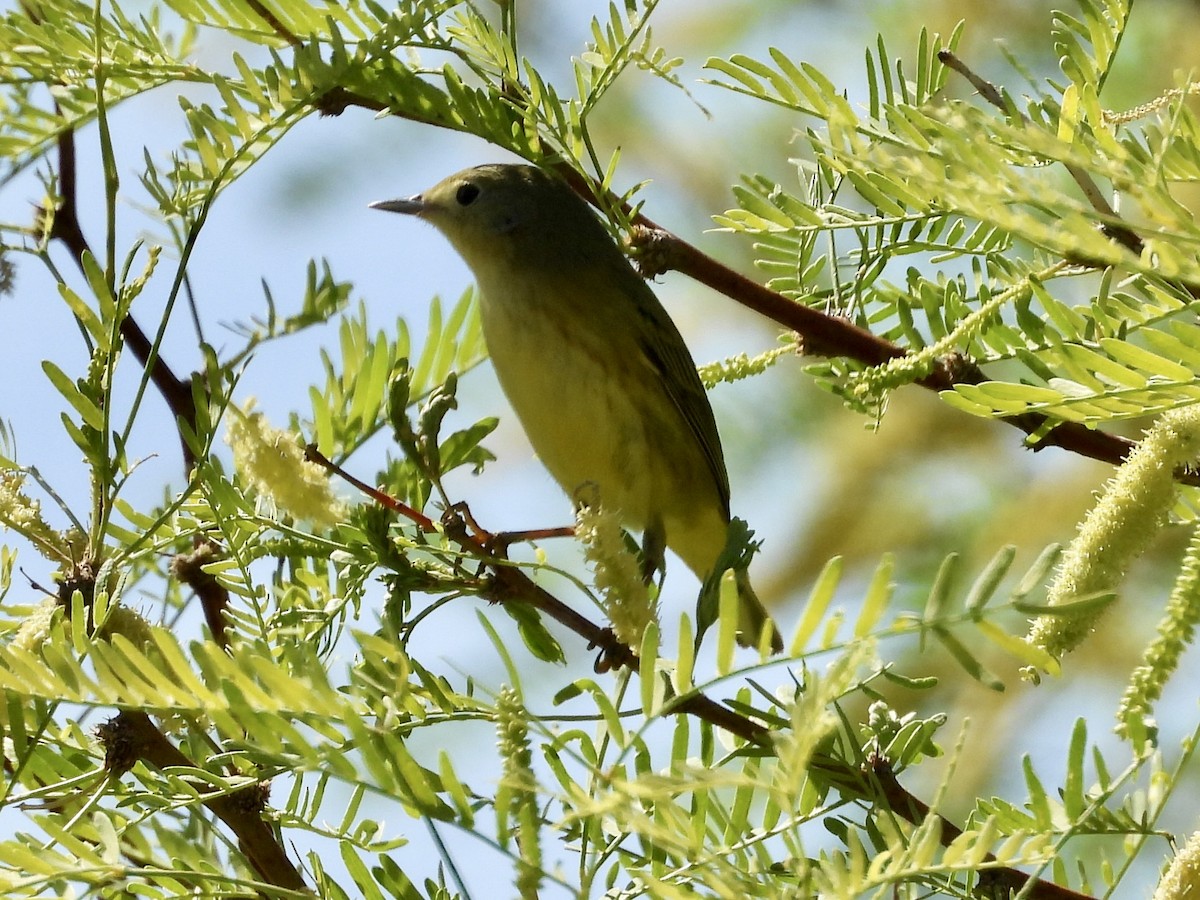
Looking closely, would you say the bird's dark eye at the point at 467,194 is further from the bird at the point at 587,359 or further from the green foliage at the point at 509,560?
the green foliage at the point at 509,560

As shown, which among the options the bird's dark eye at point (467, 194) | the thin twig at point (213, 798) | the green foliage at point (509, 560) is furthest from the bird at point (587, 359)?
the thin twig at point (213, 798)

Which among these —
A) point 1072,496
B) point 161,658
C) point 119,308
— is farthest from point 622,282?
point 161,658

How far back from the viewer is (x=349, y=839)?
1.12 metres

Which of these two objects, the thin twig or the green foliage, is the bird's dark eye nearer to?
the green foliage

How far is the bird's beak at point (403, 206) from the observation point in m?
3.03

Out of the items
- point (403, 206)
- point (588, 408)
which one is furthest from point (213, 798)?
point (403, 206)

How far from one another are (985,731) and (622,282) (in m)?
1.56

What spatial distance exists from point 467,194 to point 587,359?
0.63 m

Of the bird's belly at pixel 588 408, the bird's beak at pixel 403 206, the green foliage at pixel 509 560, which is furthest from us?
the bird's beak at pixel 403 206

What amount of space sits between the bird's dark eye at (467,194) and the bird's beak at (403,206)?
0.08 m

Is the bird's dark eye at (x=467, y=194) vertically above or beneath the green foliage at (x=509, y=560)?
above

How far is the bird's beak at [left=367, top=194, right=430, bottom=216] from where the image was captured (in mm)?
3025

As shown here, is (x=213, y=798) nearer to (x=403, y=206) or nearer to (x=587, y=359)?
(x=587, y=359)

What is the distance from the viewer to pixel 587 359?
8.59 feet
